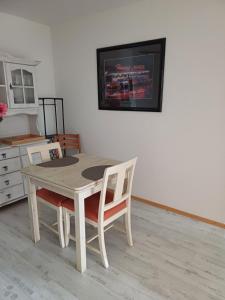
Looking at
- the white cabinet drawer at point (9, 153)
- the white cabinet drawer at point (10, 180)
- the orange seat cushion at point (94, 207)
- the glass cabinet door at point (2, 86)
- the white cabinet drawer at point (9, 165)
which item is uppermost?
the glass cabinet door at point (2, 86)

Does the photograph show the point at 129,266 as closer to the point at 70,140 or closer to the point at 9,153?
the point at 9,153

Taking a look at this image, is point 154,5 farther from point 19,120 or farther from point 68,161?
point 19,120

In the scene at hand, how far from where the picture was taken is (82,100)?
3264 mm

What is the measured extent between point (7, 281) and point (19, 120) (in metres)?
2.12

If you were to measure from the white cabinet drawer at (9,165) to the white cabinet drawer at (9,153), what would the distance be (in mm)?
49

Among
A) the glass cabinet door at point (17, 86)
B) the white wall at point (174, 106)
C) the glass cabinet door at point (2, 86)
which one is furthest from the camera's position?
the glass cabinet door at point (17, 86)

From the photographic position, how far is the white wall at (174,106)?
2.14m

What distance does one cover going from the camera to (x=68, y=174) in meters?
1.84

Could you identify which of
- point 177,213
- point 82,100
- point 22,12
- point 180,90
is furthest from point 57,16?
point 177,213

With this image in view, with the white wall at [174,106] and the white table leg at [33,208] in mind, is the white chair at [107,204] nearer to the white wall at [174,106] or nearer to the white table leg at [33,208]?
the white table leg at [33,208]

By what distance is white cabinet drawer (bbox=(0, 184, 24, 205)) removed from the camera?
2.66m

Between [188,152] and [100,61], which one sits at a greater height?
[100,61]

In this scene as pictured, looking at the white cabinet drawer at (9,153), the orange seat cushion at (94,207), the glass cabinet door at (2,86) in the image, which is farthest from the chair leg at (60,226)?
the glass cabinet door at (2,86)

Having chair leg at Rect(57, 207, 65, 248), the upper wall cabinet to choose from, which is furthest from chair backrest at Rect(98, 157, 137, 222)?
the upper wall cabinet
